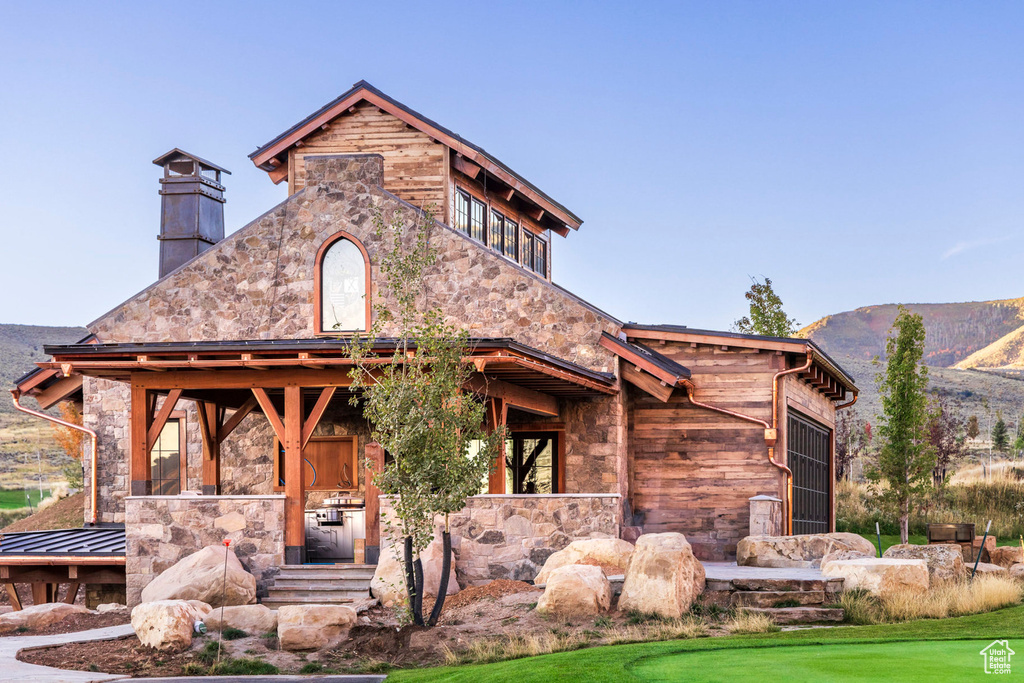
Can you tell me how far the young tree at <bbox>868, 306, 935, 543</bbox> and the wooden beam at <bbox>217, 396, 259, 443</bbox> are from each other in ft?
46.1

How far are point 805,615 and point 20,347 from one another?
293 feet

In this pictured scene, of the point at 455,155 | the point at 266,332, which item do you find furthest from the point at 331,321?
the point at 455,155

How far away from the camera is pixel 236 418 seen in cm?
1959

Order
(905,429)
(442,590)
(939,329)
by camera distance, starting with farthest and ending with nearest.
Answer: (939,329)
(905,429)
(442,590)

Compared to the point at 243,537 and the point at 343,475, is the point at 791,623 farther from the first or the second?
the point at 343,475

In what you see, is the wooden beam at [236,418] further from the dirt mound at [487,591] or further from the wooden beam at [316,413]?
the dirt mound at [487,591]

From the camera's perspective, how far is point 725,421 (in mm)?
20156

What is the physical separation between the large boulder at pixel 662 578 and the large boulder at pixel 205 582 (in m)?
5.43

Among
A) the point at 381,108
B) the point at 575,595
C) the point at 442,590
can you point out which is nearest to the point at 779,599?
the point at 575,595

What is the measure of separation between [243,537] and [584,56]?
20.7m

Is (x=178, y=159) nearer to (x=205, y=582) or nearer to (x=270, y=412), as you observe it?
(x=270, y=412)

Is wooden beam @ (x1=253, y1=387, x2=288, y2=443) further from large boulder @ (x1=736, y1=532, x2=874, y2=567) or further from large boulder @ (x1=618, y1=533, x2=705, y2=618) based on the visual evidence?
large boulder @ (x1=736, y1=532, x2=874, y2=567)

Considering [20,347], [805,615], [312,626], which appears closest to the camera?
[312,626]

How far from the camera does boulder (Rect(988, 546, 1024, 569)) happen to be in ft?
65.7
